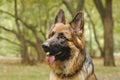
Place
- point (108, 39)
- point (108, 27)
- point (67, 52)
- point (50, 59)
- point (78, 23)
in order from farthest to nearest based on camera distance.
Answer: point (108, 39) < point (108, 27) < point (78, 23) < point (67, 52) < point (50, 59)

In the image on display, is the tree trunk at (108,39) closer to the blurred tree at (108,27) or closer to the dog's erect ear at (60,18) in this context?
the blurred tree at (108,27)

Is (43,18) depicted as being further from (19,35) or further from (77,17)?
(77,17)

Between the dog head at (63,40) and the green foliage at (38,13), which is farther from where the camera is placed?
the green foliage at (38,13)

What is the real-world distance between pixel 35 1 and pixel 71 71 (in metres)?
26.6

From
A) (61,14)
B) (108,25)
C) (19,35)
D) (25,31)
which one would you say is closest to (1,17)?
(25,31)

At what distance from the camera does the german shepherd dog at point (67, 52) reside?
5457 millimetres

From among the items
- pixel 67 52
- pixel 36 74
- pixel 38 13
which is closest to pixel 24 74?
pixel 36 74

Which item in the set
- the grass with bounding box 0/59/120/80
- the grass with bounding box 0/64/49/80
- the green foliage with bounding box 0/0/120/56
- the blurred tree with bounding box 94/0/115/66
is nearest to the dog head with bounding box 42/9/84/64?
the grass with bounding box 0/59/120/80

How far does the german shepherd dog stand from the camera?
5457mm

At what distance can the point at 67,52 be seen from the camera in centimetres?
551

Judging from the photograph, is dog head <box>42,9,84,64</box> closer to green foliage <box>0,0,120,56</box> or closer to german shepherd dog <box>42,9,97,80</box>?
german shepherd dog <box>42,9,97,80</box>

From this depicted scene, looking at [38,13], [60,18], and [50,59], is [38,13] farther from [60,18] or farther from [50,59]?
[50,59]

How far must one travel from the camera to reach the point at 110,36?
24516mm

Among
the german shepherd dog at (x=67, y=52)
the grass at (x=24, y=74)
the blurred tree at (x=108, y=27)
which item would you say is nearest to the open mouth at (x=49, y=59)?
the german shepherd dog at (x=67, y=52)
